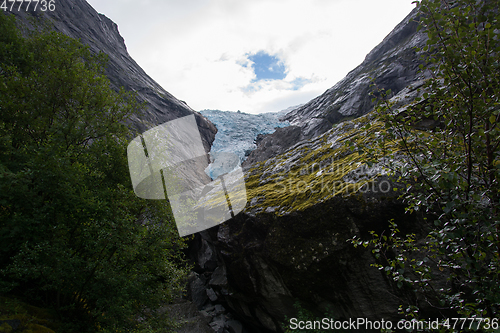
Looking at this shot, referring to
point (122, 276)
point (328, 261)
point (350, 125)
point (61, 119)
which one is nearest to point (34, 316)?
point (122, 276)

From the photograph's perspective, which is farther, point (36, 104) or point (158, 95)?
point (158, 95)

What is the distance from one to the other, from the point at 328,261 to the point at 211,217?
647 centimetres

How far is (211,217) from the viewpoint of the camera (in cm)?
1235

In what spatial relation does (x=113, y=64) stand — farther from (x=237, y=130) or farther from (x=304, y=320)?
(x=304, y=320)

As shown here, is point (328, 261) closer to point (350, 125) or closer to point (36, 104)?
point (350, 125)

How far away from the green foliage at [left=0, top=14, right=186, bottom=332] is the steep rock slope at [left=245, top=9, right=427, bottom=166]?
103ft

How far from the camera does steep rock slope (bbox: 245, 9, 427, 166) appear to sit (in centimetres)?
4322

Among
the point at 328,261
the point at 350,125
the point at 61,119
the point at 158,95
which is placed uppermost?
the point at 158,95

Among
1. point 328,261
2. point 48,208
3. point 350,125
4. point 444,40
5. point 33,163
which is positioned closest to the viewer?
point 444,40

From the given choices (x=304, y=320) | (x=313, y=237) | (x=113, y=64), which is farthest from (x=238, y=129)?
(x=304, y=320)

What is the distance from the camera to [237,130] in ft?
192

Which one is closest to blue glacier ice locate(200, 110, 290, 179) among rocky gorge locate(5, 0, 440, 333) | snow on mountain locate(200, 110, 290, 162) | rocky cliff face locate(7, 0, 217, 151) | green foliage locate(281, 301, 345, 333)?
snow on mountain locate(200, 110, 290, 162)

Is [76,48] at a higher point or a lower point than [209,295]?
higher

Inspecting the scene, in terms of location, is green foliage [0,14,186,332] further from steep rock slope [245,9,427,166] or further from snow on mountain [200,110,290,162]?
snow on mountain [200,110,290,162]
